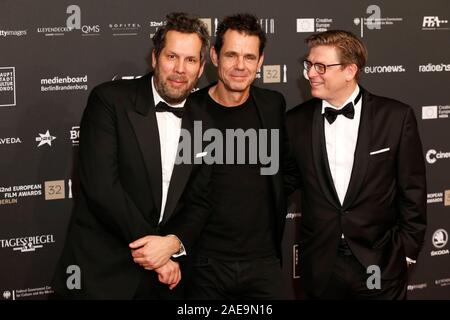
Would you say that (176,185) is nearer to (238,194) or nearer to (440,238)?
(238,194)

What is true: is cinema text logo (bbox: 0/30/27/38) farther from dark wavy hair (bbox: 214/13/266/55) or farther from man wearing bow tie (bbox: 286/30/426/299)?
man wearing bow tie (bbox: 286/30/426/299)

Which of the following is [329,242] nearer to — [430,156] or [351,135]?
[351,135]

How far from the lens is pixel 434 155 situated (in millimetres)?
5367

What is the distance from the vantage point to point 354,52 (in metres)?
3.88

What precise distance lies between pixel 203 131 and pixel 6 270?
1.57 meters

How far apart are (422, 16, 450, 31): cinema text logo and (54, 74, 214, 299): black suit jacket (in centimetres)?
257

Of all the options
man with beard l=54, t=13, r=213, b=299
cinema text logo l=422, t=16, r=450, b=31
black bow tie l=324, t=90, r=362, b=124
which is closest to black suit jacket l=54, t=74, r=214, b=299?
man with beard l=54, t=13, r=213, b=299

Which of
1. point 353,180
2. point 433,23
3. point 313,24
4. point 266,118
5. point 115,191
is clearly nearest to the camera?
point 115,191

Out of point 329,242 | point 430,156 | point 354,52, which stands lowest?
point 329,242

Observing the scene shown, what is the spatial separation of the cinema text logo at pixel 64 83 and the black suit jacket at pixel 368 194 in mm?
1288

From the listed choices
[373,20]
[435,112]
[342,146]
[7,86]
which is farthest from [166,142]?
[435,112]

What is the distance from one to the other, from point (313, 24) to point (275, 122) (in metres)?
1.23

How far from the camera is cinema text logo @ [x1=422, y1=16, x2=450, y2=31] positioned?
523cm

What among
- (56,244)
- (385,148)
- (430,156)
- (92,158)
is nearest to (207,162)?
(92,158)
